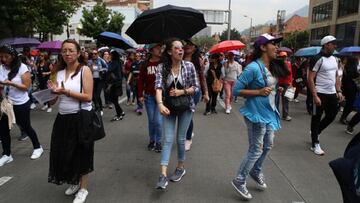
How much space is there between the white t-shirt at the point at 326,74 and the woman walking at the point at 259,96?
2.29 meters

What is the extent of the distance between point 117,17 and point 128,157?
46775mm

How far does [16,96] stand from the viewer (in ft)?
18.7

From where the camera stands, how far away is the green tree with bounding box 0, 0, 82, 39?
17.2 meters

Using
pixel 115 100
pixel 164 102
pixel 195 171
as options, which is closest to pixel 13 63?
pixel 164 102

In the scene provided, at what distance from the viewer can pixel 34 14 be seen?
18.0 meters

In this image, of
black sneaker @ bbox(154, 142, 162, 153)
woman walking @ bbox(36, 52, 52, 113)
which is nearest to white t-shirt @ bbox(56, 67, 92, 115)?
black sneaker @ bbox(154, 142, 162, 153)

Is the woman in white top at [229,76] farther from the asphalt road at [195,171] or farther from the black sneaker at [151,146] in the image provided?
the black sneaker at [151,146]

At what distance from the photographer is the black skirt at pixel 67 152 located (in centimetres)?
414

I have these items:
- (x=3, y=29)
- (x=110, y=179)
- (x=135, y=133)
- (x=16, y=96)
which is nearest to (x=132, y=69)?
(x=135, y=133)

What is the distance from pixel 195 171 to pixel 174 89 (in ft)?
4.57

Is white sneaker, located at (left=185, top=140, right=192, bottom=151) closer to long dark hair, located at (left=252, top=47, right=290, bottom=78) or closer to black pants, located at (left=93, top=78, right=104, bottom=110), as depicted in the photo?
long dark hair, located at (left=252, top=47, right=290, bottom=78)

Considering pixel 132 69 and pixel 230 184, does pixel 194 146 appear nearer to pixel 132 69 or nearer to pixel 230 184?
pixel 230 184

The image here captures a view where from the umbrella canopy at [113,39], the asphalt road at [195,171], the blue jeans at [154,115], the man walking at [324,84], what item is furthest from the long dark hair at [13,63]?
the man walking at [324,84]

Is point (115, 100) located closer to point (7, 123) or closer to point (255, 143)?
point (7, 123)
